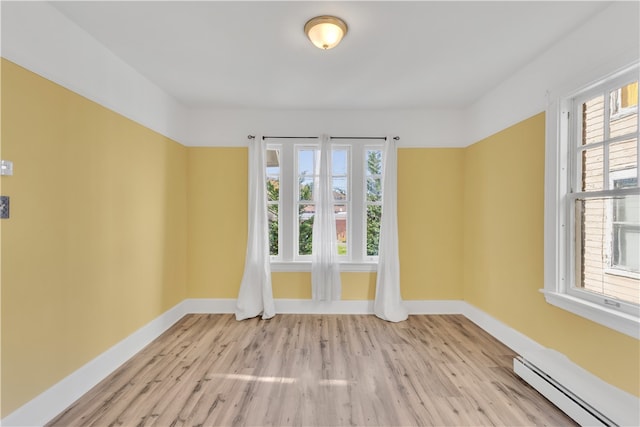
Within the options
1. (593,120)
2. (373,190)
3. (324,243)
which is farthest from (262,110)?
(593,120)

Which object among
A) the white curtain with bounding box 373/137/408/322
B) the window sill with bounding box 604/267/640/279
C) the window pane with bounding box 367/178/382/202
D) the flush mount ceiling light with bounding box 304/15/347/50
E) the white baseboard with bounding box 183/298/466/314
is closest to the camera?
the window sill with bounding box 604/267/640/279

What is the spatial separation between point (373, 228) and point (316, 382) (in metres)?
2.05

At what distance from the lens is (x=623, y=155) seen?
70.3 inches

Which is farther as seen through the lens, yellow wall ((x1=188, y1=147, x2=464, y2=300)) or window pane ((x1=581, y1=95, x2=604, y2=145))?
yellow wall ((x1=188, y1=147, x2=464, y2=300))

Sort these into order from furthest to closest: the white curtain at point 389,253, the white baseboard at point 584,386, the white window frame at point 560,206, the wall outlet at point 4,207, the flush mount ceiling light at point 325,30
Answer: the white curtain at point 389,253 → the white window frame at point 560,206 → the flush mount ceiling light at point 325,30 → the white baseboard at point 584,386 → the wall outlet at point 4,207

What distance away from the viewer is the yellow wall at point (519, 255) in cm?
181

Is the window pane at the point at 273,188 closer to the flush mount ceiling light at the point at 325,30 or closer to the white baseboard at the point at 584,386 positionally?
the flush mount ceiling light at the point at 325,30

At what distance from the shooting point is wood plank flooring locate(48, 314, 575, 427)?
1784 mm

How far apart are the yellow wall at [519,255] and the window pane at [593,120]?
296 mm

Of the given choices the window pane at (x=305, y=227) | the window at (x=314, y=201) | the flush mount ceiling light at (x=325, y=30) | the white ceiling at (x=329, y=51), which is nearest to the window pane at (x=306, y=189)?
the window at (x=314, y=201)

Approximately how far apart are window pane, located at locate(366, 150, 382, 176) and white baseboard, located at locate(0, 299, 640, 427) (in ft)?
Answer: 5.67

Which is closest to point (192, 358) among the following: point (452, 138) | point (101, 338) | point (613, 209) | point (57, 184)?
point (101, 338)

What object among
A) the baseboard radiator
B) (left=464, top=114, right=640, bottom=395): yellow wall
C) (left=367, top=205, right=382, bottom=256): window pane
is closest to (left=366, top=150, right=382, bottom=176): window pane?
(left=367, top=205, right=382, bottom=256): window pane

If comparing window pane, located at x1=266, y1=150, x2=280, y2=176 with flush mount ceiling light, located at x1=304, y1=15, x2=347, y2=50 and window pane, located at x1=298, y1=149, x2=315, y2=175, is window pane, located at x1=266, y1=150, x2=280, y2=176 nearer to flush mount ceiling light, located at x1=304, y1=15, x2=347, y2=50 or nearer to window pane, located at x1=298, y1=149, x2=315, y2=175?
window pane, located at x1=298, y1=149, x2=315, y2=175
